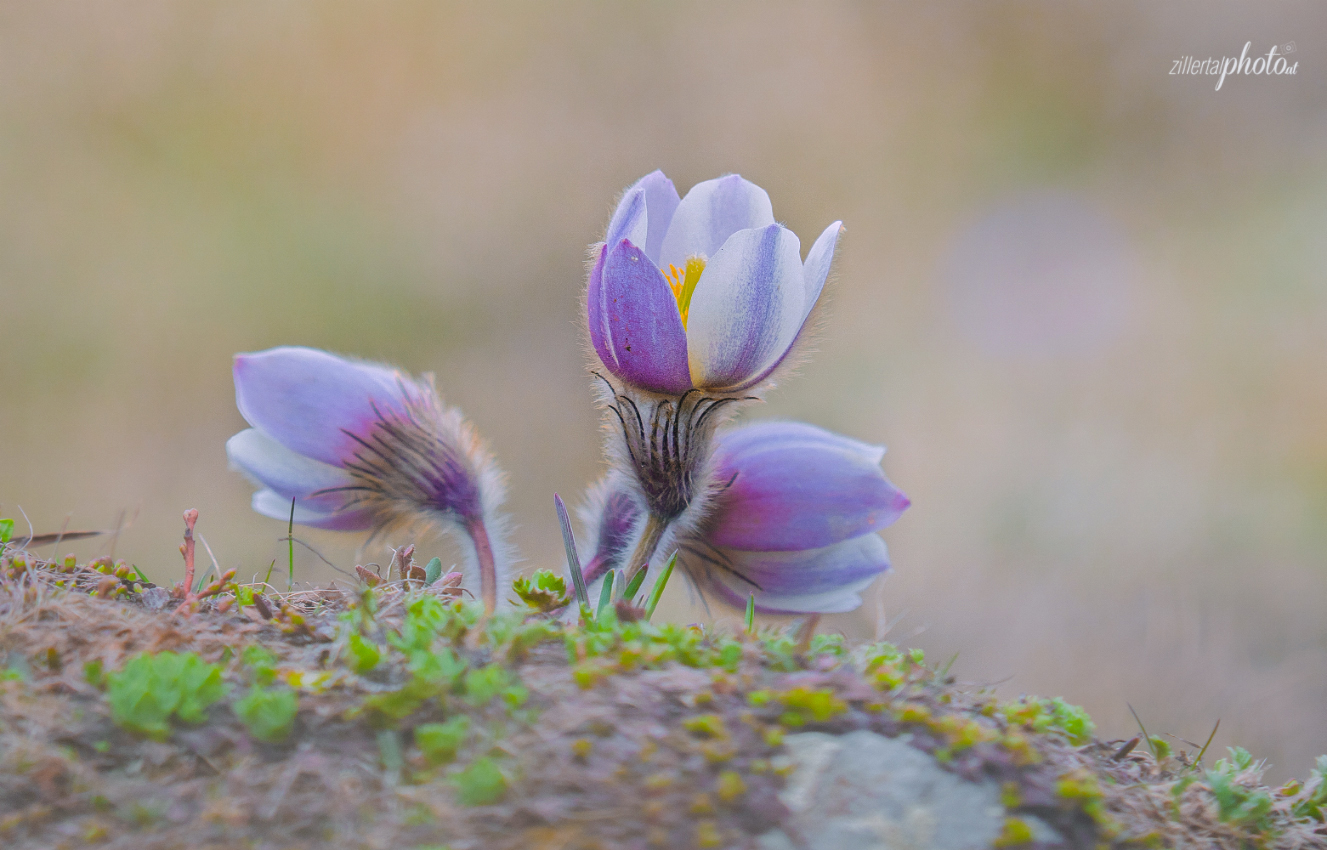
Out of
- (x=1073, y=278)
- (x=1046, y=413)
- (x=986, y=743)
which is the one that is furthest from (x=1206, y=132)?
(x=986, y=743)

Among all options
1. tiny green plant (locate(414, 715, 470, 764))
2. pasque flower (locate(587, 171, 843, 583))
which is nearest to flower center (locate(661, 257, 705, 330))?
pasque flower (locate(587, 171, 843, 583))

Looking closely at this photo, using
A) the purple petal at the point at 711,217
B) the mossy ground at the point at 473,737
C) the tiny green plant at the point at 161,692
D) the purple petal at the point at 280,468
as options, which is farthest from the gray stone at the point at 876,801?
the purple petal at the point at 280,468

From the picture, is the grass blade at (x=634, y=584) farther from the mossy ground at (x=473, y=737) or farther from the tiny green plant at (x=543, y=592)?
the mossy ground at (x=473, y=737)

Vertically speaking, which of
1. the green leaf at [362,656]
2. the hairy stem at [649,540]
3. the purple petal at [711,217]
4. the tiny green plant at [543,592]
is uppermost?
the purple petal at [711,217]

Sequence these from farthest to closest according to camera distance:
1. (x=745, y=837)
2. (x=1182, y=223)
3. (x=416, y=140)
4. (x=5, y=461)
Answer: (x=416, y=140)
(x=1182, y=223)
(x=5, y=461)
(x=745, y=837)

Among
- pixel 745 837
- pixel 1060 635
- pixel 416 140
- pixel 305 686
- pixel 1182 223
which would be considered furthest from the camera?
pixel 416 140

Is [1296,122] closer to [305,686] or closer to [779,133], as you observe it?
[779,133]

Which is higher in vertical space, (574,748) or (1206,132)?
(1206,132)

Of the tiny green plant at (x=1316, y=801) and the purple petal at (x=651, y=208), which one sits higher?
the purple petal at (x=651, y=208)
